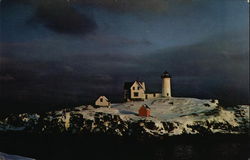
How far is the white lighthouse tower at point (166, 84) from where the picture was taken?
252 inches

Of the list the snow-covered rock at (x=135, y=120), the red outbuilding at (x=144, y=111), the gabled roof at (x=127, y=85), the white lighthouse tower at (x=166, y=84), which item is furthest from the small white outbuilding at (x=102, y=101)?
the white lighthouse tower at (x=166, y=84)

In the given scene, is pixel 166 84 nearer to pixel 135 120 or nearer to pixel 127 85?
pixel 127 85

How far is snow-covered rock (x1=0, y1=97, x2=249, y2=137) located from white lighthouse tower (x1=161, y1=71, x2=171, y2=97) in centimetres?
11

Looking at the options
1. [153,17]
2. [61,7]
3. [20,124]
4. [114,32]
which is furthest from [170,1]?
[20,124]

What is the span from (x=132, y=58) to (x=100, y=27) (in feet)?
2.39

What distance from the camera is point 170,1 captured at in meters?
6.45

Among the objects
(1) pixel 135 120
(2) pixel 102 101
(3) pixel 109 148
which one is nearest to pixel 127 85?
(2) pixel 102 101

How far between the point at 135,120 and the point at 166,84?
0.86 metres

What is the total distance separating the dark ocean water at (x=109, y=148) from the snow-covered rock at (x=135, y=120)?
12 cm

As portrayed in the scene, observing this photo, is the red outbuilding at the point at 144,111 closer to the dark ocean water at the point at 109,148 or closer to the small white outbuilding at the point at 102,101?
the dark ocean water at the point at 109,148

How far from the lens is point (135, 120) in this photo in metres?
6.07

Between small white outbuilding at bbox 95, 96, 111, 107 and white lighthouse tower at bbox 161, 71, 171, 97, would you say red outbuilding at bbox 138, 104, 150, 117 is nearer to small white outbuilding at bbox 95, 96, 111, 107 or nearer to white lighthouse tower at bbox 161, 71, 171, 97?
white lighthouse tower at bbox 161, 71, 171, 97

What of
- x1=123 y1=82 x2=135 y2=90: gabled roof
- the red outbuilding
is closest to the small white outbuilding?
x1=123 y1=82 x2=135 y2=90: gabled roof

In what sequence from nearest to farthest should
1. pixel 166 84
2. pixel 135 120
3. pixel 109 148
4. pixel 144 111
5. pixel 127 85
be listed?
pixel 109 148
pixel 135 120
pixel 144 111
pixel 127 85
pixel 166 84
